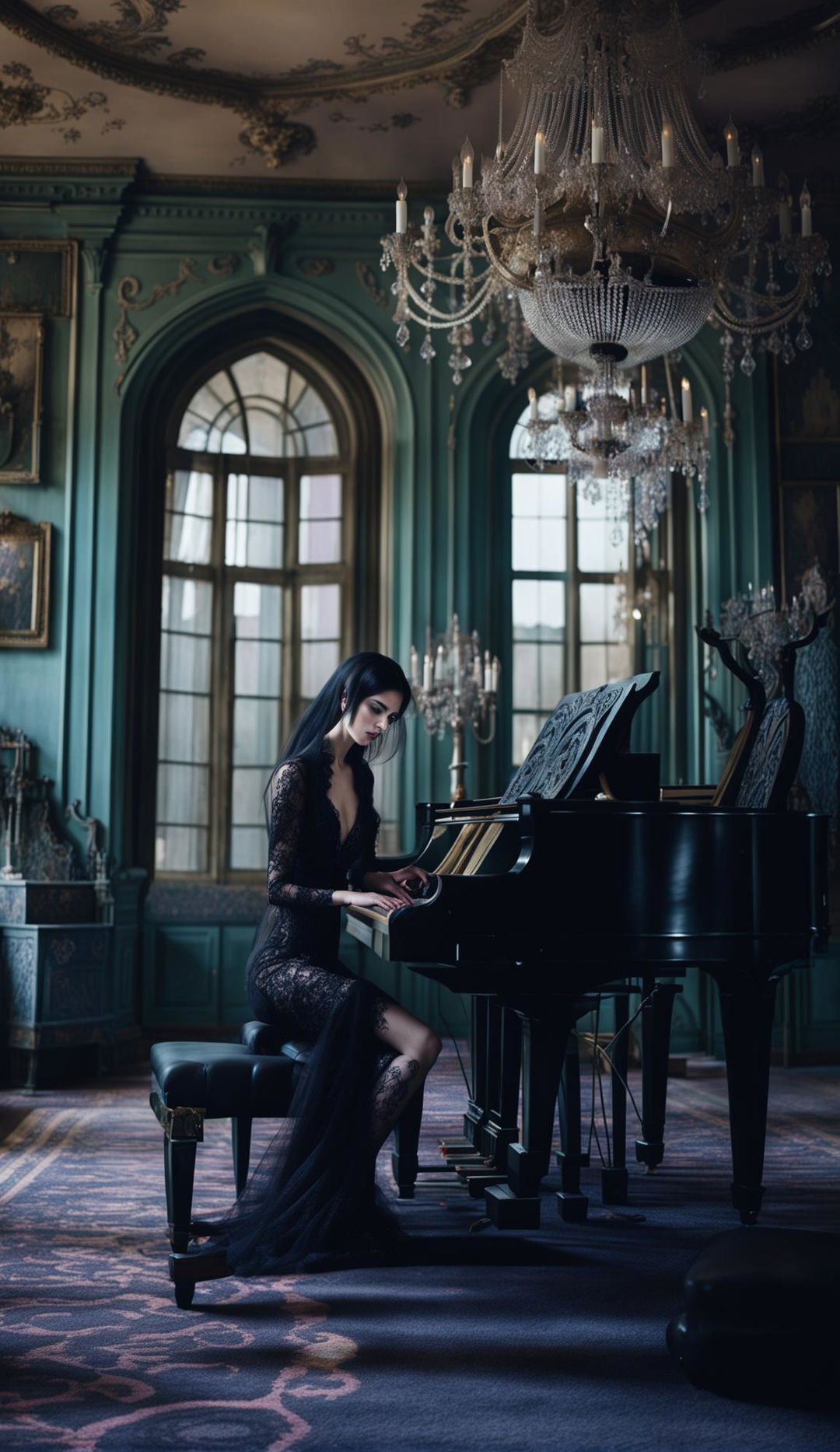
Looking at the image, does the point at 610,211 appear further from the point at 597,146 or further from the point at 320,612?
the point at 320,612

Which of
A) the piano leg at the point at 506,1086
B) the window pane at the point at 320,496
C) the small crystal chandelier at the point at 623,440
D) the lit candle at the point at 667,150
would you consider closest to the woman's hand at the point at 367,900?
the piano leg at the point at 506,1086

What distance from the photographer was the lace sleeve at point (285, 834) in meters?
3.74

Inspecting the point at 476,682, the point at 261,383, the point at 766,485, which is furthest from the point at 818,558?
the point at 261,383

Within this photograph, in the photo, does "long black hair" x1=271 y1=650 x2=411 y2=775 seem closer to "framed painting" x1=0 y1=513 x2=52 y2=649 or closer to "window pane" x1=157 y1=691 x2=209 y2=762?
"framed painting" x1=0 y1=513 x2=52 y2=649

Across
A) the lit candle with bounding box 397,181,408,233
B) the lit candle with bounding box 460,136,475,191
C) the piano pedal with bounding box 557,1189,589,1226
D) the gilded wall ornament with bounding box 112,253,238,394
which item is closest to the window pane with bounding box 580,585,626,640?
the gilded wall ornament with bounding box 112,253,238,394

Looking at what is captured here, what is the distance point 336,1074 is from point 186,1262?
1.80 feet

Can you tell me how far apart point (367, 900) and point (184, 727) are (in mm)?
5390

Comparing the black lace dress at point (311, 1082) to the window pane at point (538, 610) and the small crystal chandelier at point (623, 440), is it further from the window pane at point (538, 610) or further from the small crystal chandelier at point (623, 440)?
the window pane at point (538, 610)

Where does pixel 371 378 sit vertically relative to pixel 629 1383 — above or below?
above

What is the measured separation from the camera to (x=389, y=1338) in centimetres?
286

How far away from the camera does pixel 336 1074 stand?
3.42 meters

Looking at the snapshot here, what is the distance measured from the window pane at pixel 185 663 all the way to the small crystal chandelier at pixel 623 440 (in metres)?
2.61

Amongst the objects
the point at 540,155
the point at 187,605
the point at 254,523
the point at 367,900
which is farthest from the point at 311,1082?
the point at 254,523

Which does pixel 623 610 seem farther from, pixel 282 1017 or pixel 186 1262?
pixel 186 1262
